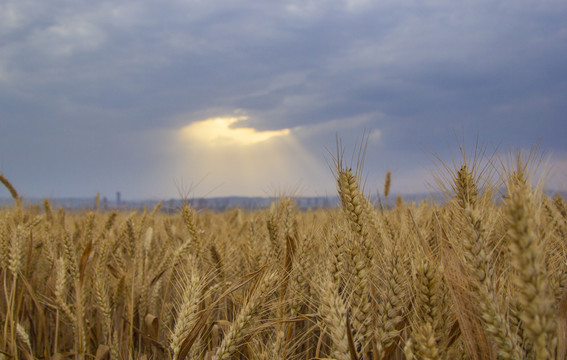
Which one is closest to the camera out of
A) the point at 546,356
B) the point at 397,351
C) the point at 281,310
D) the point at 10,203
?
the point at 546,356

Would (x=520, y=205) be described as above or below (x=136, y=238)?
above

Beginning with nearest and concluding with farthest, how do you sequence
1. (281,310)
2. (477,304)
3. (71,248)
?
(477,304), (281,310), (71,248)

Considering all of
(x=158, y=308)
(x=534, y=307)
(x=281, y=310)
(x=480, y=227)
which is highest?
(x=480, y=227)

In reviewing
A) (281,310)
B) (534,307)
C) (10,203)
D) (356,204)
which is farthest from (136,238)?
(10,203)

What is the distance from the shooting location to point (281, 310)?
1772 millimetres

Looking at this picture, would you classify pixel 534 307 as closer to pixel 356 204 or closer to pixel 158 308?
pixel 356 204

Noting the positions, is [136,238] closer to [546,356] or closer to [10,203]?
[546,356]

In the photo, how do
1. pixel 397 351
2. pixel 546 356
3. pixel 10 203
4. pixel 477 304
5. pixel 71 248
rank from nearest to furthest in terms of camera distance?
pixel 546 356, pixel 477 304, pixel 397 351, pixel 71 248, pixel 10 203

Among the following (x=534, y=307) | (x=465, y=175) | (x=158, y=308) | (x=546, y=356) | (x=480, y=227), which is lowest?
(x=158, y=308)

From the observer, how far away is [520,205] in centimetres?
92

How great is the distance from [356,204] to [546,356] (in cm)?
88

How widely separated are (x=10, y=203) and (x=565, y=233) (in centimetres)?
820

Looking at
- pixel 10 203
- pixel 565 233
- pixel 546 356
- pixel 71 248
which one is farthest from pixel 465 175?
pixel 10 203

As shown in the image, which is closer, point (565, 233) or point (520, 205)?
point (520, 205)
